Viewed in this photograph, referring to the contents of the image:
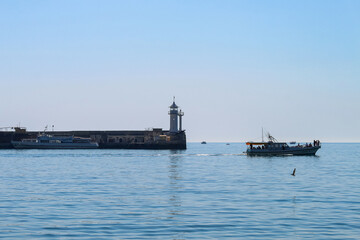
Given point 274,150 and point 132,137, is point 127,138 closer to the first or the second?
point 132,137

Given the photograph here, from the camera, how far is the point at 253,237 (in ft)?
75.0

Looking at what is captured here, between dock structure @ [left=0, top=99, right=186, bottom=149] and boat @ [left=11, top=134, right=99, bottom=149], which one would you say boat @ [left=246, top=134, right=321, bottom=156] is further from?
boat @ [left=11, top=134, right=99, bottom=149]

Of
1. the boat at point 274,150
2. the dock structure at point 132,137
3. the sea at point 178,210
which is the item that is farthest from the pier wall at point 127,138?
the sea at point 178,210

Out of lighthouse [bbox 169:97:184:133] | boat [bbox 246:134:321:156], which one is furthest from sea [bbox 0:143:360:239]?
lighthouse [bbox 169:97:184:133]

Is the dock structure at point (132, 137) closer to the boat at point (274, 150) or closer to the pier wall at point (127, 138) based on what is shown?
the pier wall at point (127, 138)

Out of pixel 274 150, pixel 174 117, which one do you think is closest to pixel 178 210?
pixel 274 150

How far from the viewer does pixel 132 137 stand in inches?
6752

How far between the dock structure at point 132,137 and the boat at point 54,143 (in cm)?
367

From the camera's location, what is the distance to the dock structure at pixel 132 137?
160 m

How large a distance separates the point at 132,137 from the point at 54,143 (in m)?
25.0

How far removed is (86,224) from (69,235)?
2.66m

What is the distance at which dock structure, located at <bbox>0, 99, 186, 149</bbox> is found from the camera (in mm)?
160375

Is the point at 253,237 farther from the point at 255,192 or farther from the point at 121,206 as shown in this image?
the point at 255,192

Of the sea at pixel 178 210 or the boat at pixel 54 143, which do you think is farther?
the boat at pixel 54 143
